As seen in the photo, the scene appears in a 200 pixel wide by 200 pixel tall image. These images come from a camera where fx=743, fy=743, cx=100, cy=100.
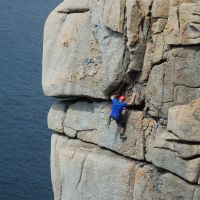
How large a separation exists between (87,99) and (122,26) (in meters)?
3.78

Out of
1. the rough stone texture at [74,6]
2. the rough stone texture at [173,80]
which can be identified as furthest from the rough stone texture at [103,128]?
the rough stone texture at [74,6]

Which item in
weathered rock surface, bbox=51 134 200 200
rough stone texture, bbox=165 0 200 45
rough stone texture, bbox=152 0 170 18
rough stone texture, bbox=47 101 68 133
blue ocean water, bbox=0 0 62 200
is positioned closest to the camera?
rough stone texture, bbox=165 0 200 45

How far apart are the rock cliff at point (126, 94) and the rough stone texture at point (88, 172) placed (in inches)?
1.3

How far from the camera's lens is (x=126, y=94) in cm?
2377

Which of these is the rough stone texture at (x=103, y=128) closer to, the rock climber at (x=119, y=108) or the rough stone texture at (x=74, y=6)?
the rock climber at (x=119, y=108)

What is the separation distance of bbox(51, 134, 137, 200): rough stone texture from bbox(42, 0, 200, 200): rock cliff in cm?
3

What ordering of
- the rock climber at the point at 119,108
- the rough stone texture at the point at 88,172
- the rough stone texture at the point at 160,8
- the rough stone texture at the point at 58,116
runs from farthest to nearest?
the rough stone texture at the point at 58,116
the rough stone texture at the point at 88,172
the rock climber at the point at 119,108
the rough stone texture at the point at 160,8

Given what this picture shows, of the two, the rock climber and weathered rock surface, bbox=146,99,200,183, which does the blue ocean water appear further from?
weathered rock surface, bbox=146,99,200,183

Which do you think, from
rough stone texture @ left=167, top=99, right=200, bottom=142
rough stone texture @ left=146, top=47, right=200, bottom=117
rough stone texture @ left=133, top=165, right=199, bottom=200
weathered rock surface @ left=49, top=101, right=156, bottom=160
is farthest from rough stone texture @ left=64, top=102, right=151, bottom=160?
rough stone texture @ left=167, top=99, right=200, bottom=142

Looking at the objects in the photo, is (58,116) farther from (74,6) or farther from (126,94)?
(74,6)

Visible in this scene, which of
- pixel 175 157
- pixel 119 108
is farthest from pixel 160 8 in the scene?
pixel 175 157

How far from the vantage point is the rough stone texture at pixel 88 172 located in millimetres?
23688

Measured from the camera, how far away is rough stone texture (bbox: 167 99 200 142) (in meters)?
21.0

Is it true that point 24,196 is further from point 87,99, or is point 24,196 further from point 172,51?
point 172,51
